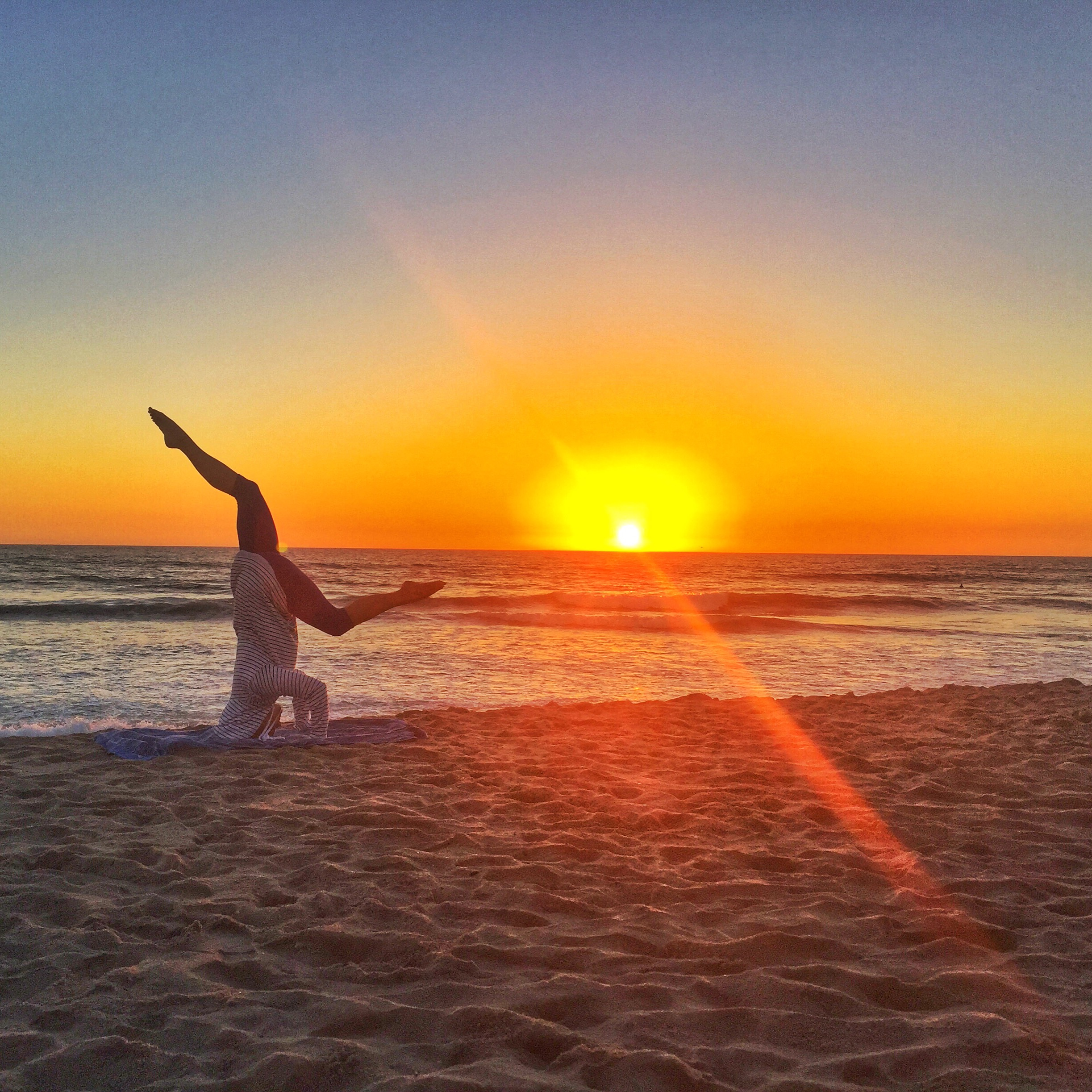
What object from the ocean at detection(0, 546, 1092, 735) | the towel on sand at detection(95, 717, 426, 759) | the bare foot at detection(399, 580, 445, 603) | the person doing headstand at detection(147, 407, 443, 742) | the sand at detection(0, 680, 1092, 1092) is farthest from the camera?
the ocean at detection(0, 546, 1092, 735)

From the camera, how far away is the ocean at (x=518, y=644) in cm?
1058

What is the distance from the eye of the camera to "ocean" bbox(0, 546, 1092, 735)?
10578 millimetres

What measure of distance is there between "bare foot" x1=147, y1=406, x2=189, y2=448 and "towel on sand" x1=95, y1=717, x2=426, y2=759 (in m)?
2.48

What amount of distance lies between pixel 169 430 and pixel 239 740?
270 centimetres

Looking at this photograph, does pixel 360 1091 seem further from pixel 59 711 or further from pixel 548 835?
pixel 59 711

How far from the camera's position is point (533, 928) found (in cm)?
353

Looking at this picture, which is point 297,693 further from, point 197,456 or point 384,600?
point 197,456

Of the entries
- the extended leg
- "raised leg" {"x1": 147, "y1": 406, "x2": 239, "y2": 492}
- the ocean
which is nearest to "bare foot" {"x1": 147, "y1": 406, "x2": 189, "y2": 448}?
"raised leg" {"x1": 147, "y1": 406, "x2": 239, "y2": 492}

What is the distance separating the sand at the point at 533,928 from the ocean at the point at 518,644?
411 cm

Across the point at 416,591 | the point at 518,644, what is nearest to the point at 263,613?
the point at 416,591

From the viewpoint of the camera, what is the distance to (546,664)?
1436cm

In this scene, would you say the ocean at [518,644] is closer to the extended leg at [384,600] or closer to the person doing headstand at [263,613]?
the person doing headstand at [263,613]

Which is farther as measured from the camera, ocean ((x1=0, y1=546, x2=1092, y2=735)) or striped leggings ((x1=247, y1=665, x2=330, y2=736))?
ocean ((x1=0, y1=546, x2=1092, y2=735))

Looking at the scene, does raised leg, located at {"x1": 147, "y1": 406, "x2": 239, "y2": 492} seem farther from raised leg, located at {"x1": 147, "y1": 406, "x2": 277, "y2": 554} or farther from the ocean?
the ocean
